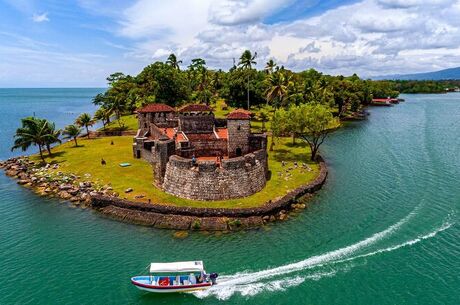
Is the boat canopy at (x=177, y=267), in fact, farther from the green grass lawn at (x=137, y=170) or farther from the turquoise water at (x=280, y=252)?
the green grass lawn at (x=137, y=170)

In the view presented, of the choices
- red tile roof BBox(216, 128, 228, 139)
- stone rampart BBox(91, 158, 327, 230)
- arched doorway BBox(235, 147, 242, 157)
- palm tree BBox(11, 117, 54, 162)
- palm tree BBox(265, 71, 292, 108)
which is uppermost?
palm tree BBox(265, 71, 292, 108)

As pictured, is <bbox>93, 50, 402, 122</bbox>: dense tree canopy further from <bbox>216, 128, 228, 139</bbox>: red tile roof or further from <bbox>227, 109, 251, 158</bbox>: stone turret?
<bbox>227, 109, 251, 158</bbox>: stone turret

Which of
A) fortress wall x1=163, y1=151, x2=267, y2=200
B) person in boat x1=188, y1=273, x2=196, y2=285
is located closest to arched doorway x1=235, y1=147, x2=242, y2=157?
fortress wall x1=163, y1=151, x2=267, y2=200

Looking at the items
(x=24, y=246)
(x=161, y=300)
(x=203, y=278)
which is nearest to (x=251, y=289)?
(x=203, y=278)

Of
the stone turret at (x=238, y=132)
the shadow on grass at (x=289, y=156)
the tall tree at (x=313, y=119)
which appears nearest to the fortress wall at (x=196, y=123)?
the stone turret at (x=238, y=132)

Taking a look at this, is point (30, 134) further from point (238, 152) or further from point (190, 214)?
point (190, 214)
